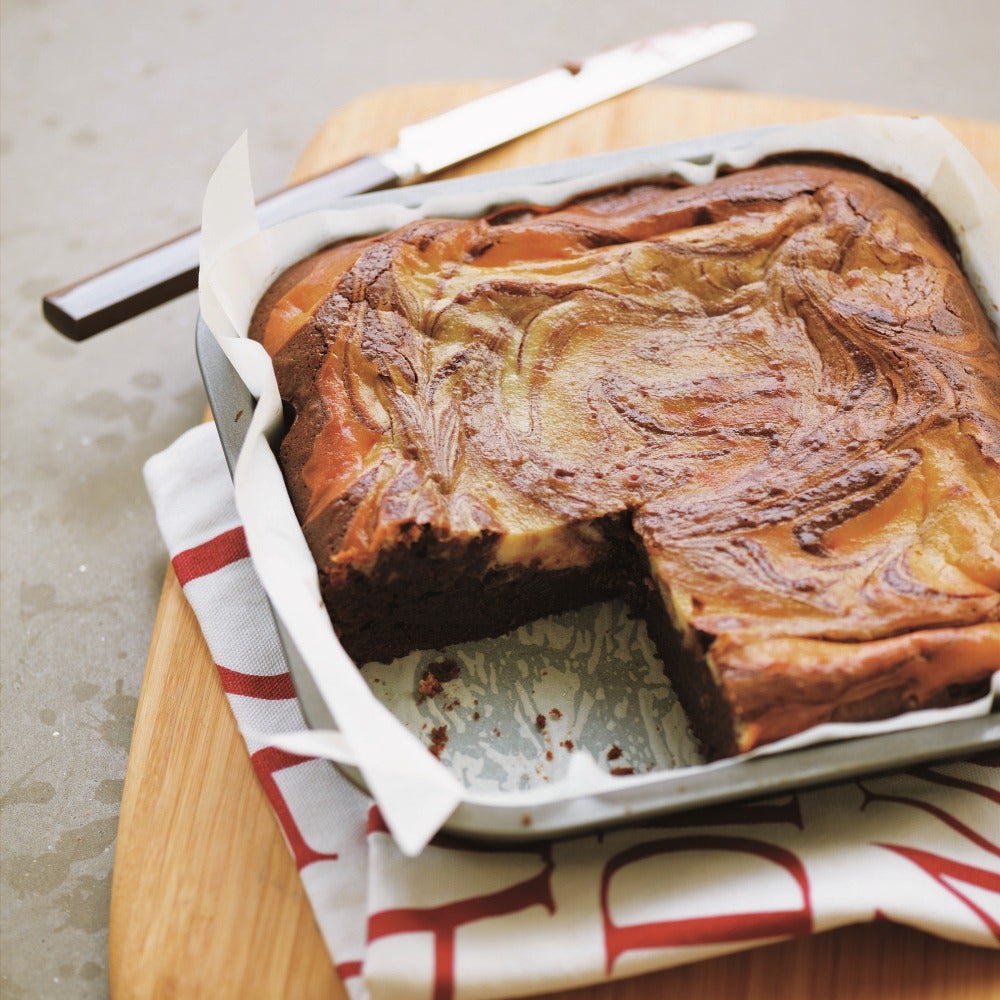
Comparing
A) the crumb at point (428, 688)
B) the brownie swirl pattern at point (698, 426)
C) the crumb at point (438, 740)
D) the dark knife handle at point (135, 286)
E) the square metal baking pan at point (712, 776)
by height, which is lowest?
the crumb at point (438, 740)

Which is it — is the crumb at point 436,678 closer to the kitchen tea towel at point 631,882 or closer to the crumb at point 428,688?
the crumb at point 428,688

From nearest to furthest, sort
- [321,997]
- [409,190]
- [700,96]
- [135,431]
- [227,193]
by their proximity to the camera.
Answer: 1. [321,997]
2. [227,193]
3. [409,190]
4. [135,431]
5. [700,96]

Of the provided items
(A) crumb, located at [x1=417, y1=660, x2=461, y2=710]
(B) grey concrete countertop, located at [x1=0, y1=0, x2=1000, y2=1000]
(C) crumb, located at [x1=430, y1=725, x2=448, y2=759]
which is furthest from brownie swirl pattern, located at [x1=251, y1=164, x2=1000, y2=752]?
(B) grey concrete countertop, located at [x1=0, y1=0, x2=1000, y2=1000]

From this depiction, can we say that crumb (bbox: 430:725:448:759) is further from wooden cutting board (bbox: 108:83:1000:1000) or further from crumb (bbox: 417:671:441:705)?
wooden cutting board (bbox: 108:83:1000:1000)

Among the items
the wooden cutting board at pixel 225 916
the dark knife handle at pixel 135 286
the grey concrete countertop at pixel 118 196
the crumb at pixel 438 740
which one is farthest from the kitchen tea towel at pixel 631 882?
the dark knife handle at pixel 135 286

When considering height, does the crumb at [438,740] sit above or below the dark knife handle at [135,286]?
below

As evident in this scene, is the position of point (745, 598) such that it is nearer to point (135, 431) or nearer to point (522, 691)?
point (522, 691)

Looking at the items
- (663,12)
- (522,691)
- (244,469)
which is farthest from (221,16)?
(522,691)
